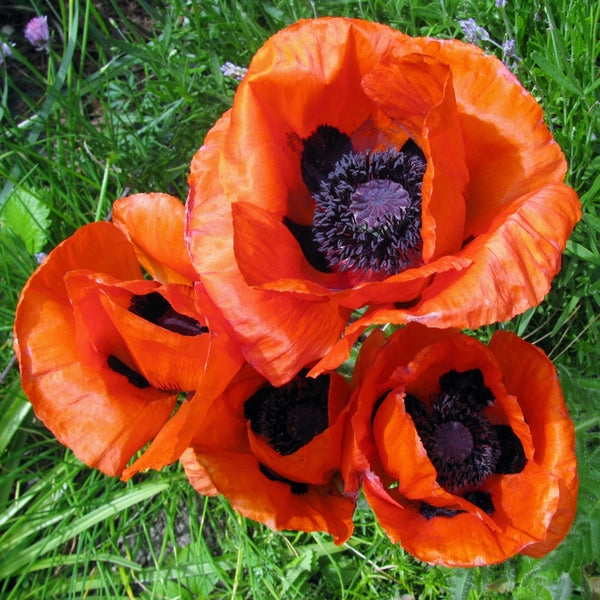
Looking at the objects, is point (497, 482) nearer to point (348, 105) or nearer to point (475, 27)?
point (348, 105)

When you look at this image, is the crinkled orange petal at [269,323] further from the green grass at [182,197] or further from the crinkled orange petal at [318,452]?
the green grass at [182,197]

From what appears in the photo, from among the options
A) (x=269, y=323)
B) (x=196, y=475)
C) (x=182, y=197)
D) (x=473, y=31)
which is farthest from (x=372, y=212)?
(x=182, y=197)

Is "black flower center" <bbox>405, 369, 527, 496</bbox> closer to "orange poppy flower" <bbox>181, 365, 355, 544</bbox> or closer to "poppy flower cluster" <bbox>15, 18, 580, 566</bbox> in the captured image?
"poppy flower cluster" <bbox>15, 18, 580, 566</bbox>

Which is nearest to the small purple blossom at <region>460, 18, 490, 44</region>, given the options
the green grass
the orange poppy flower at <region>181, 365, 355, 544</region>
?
the green grass

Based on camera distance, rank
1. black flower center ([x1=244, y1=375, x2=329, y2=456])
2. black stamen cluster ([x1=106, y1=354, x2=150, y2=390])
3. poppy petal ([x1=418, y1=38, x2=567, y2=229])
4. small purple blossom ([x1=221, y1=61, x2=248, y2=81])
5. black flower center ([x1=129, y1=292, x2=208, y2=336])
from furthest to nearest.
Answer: small purple blossom ([x1=221, y1=61, x2=248, y2=81]) → black flower center ([x1=244, y1=375, x2=329, y2=456]) → black flower center ([x1=129, y1=292, x2=208, y2=336]) → black stamen cluster ([x1=106, y1=354, x2=150, y2=390]) → poppy petal ([x1=418, y1=38, x2=567, y2=229])

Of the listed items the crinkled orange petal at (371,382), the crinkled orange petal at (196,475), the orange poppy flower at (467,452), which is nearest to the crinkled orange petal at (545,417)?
the orange poppy flower at (467,452)

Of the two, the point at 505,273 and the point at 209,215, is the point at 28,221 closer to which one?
the point at 209,215
